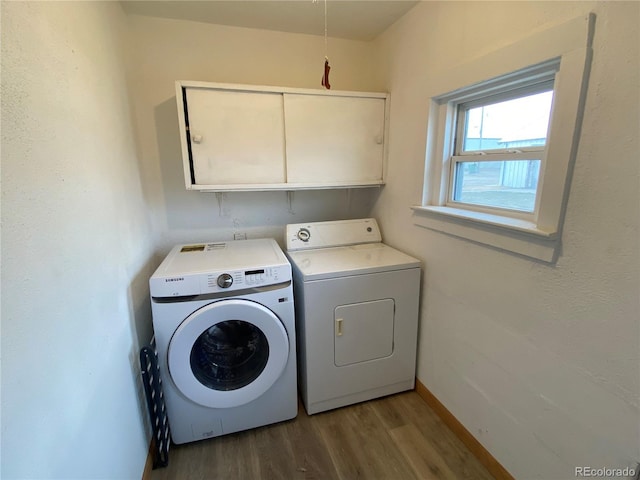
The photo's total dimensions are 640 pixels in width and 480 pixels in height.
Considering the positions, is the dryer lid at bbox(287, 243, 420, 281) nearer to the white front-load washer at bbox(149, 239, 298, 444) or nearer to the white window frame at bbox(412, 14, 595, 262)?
the white front-load washer at bbox(149, 239, 298, 444)

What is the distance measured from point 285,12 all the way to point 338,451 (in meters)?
2.45

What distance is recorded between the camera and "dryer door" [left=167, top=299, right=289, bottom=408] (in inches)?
56.6

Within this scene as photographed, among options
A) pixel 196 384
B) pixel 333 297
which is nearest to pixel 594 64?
pixel 333 297

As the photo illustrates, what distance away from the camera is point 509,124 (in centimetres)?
138

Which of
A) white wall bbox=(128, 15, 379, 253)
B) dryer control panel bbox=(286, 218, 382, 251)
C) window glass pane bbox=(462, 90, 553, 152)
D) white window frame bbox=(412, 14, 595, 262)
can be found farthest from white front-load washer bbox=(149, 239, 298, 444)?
window glass pane bbox=(462, 90, 553, 152)

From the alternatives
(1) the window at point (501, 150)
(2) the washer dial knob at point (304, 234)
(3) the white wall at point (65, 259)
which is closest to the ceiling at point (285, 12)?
(3) the white wall at point (65, 259)

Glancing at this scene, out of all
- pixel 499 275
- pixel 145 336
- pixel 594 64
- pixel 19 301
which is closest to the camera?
pixel 19 301

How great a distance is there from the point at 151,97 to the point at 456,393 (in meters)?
2.50

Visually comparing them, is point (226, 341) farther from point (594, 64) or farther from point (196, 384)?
point (594, 64)

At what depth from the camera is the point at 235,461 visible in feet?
5.04

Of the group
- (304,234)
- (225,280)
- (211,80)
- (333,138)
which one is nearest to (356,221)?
(304,234)

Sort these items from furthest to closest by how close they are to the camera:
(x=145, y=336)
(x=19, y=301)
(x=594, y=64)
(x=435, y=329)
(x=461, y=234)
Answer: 1. (x=435, y=329)
2. (x=145, y=336)
3. (x=461, y=234)
4. (x=594, y=64)
5. (x=19, y=301)

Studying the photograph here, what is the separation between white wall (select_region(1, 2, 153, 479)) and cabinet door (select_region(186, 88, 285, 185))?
41 cm

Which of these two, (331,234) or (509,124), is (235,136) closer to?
(331,234)
